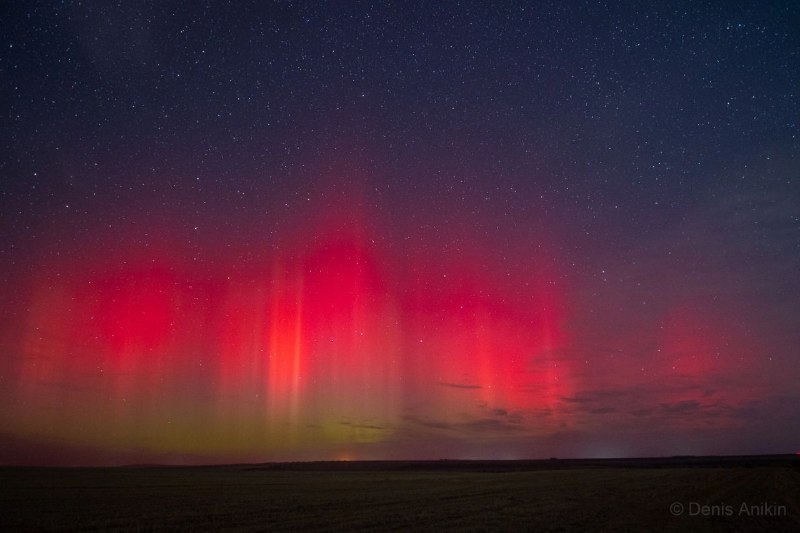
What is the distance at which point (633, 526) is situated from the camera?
18.5 metres

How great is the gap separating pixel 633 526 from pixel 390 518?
9.53m

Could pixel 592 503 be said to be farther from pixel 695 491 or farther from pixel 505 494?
pixel 695 491

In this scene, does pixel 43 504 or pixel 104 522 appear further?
pixel 43 504

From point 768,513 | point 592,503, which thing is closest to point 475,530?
point 592,503

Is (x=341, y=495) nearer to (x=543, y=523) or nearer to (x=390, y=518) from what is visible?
(x=390, y=518)

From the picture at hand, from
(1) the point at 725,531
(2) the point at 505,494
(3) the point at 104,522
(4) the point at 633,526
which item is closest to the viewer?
(1) the point at 725,531

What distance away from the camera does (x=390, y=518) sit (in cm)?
2128

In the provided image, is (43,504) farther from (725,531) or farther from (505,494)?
(725,531)

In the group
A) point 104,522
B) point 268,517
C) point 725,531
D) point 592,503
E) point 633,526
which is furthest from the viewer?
point 592,503

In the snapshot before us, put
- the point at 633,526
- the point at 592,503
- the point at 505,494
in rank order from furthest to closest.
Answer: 1. the point at 505,494
2. the point at 592,503
3. the point at 633,526

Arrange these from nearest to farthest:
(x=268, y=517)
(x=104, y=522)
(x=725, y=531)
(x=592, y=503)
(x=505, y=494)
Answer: (x=725, y=531) → (x=104, y=522) → (x=268, y=517) → (x=592, y=503) → (x=505, y=494)

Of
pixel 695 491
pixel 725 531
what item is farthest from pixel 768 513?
pixel 695 491

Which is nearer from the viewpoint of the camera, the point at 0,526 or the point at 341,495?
the point at 0,526

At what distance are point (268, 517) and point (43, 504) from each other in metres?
13.9
